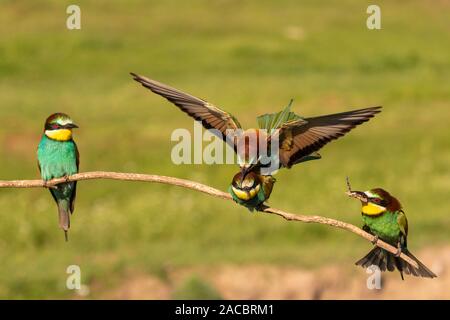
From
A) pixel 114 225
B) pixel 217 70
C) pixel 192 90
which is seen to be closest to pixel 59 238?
pixel 114 225

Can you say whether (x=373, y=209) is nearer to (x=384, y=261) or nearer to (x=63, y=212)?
(x=384, y=261)

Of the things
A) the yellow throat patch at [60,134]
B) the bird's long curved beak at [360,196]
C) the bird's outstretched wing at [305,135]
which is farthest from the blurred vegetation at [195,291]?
the bird's outstretched wing at [305,135]

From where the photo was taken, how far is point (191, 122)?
1908 centimetres

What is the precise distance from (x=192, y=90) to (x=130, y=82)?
4.75 ft

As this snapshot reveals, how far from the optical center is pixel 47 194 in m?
15.8

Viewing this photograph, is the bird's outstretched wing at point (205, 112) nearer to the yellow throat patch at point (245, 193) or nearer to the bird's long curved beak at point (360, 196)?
the yellow throat patch at point (245, 193)

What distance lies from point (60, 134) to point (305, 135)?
2269 millimetres

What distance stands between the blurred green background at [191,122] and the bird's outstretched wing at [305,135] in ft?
19.1

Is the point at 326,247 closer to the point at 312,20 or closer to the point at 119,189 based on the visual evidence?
the point at 119,189

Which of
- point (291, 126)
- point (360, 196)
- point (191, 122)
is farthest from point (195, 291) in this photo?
point (191, 122)

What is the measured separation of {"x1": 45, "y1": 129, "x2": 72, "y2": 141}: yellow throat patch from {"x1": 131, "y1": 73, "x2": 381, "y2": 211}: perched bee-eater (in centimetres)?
175

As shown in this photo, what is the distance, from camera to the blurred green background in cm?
1415

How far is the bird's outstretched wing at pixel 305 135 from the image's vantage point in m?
6.01

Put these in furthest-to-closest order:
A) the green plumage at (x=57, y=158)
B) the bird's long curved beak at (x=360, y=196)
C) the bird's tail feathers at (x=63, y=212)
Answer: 1. the green plumage at (x=57, y=158)
2. the bird's tail feathers at (x=63, y=212)
3. the bird's long curved beak at (x=360, y=196)
